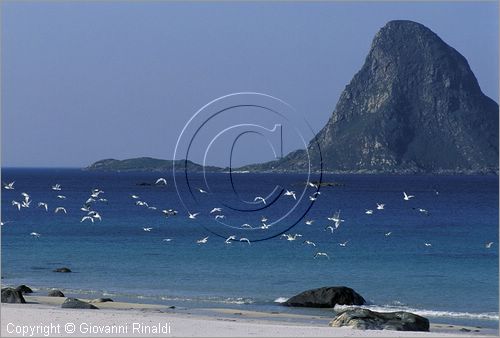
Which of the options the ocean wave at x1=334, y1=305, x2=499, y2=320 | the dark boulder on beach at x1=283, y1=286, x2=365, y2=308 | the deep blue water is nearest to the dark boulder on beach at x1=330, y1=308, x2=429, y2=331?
the deep blue water

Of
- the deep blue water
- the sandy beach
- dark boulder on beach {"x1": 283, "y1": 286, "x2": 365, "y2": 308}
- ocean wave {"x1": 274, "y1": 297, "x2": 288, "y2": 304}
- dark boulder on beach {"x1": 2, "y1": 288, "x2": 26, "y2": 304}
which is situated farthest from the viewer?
the deep blue water

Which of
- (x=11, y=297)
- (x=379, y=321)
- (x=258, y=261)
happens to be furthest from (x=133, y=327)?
(x=258, y=261)

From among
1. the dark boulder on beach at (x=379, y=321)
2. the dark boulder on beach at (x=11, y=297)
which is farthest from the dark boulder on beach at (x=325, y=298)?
the dark boulder on beach at (x=11, y=297)

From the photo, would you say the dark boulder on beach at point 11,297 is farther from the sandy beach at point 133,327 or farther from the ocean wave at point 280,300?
the ocean wave at point 280,300

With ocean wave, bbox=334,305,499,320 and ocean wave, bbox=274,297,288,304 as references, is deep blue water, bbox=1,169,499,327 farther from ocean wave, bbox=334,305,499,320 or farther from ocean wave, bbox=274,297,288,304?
ocean wave, bbox=274,297,288,304

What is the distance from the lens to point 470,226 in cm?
9762

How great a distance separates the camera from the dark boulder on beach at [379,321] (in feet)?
97.6

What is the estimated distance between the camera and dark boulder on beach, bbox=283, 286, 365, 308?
38.6 metres

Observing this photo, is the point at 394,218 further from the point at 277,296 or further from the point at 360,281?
the point at 277,296

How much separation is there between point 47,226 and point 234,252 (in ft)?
91.4

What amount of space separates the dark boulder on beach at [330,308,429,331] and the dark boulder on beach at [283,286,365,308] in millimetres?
6224

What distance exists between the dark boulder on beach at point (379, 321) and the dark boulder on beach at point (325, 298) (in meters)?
6.22

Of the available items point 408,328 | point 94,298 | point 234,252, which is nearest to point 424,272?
point 234,252

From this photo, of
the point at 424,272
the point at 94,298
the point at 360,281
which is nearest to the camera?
the point at 94,298
